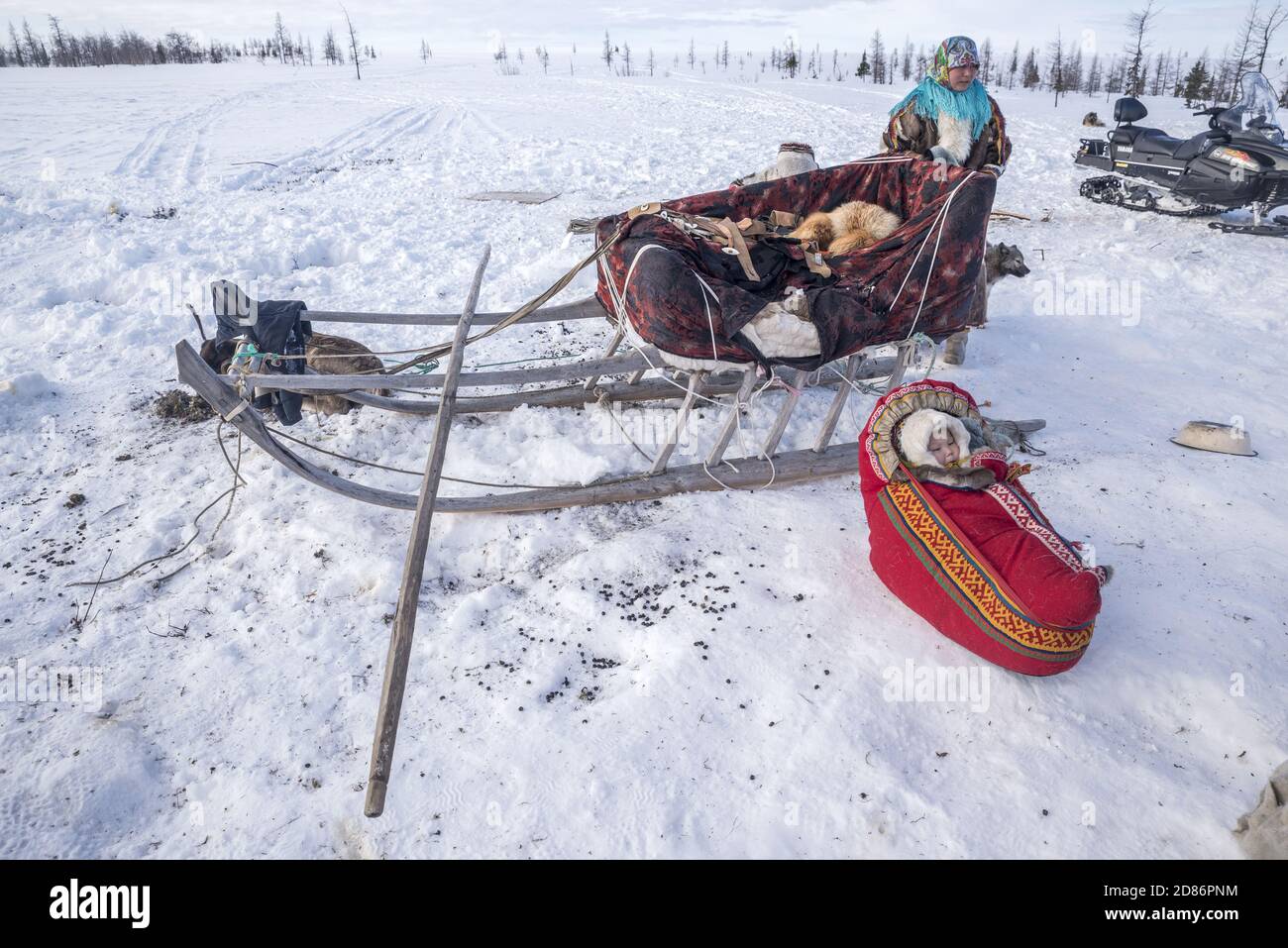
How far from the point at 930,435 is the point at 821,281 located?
58.6 inches

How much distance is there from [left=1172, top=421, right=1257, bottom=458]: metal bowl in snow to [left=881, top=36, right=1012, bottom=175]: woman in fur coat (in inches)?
75.9

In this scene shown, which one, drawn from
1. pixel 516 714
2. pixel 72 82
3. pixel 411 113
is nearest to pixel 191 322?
pixel 516 714

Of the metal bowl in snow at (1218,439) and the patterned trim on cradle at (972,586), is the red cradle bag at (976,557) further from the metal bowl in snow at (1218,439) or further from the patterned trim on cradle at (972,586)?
the metal bowl in snow at (1218,439)

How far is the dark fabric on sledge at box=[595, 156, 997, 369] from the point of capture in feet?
11.0

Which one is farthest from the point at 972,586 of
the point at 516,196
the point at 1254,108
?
the point at 1254,108

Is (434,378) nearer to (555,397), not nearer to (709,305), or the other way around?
(555,397)

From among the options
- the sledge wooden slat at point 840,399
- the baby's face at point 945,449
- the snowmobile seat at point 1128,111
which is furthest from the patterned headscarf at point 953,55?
the snowmobile seat at point 1128,111

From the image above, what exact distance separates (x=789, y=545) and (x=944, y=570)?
0.80 m

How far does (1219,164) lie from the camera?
25.7 ft

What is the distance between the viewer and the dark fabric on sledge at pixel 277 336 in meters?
3.57

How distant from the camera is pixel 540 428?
4238 millimetres

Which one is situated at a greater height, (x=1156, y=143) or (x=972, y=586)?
(x=1156, y=143)

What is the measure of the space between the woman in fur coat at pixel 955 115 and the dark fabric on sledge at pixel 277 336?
12.6ft

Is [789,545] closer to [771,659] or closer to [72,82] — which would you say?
[771,659]
